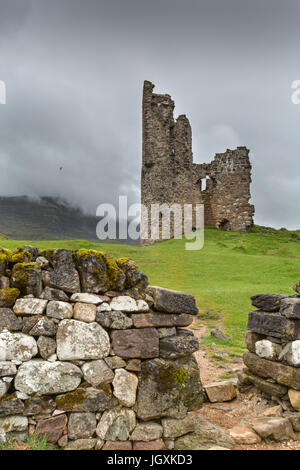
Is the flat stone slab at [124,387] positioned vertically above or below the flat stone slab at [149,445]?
above

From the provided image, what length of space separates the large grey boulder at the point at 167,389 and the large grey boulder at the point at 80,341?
29.5 inches

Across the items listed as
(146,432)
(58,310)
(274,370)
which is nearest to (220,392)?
(274,370)

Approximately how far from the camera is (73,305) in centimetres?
483

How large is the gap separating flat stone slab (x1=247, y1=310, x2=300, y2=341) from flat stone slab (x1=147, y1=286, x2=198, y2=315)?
5.70 ft

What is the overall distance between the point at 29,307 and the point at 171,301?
84.8 inches

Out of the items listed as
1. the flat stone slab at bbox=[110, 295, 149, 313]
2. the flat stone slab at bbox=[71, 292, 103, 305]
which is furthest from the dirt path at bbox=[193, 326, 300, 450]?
the flat stone slab at bbox=[71, 292, 103, 305]

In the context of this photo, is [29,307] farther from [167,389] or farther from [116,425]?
[167,389]

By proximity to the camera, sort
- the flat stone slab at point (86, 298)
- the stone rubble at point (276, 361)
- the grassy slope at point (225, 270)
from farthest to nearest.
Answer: the grassy slope at point (225, 270)
the stone rubble at point (276, 361)
the flat stone slab at point (86, 298)

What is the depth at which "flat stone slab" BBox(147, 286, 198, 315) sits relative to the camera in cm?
522

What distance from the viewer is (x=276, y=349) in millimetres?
6102

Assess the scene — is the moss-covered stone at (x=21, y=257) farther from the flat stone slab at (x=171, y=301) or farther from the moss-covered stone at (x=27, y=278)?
the flat stone slab at (x=171, y=301)

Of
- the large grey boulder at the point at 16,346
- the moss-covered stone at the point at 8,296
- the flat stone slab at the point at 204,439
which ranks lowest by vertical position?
the flat stone slab at the point at 204,439

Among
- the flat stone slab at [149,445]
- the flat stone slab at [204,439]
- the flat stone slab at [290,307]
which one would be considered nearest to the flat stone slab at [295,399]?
the flat stone slab at [290,307]

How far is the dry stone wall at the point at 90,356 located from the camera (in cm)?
443
